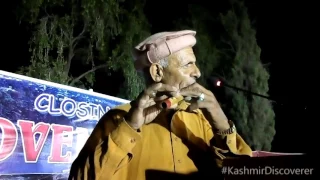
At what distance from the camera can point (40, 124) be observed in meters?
3.68

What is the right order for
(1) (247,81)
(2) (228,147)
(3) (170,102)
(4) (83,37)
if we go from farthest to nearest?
1. (1) (247,81)
2. (4) (83,37)
3. (2) (228,147)
4. (3) (170,102)

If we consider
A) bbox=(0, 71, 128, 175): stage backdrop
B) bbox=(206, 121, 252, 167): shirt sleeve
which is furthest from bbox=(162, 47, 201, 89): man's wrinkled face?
bbox=(0, 71, 128, 175): stage backdrop

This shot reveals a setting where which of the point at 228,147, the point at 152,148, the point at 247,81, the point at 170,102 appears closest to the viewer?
the point at 170,102

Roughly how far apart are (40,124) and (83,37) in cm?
441

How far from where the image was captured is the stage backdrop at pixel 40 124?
3.39 m

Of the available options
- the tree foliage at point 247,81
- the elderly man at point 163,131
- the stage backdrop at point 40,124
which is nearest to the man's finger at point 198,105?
the elderly man at point 163,131

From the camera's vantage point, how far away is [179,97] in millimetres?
1438

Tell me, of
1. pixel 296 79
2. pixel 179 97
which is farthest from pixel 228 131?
pixel 296 79

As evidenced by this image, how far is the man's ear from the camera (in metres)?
1.61

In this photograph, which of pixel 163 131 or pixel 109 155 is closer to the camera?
pixel 109 155

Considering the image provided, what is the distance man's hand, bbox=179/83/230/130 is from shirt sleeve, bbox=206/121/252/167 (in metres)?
0.04

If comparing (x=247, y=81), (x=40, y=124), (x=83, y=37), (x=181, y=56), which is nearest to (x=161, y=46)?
(x=181, y=56)

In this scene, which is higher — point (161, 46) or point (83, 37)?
point (83, 37)

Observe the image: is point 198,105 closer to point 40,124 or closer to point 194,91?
point 194,91
